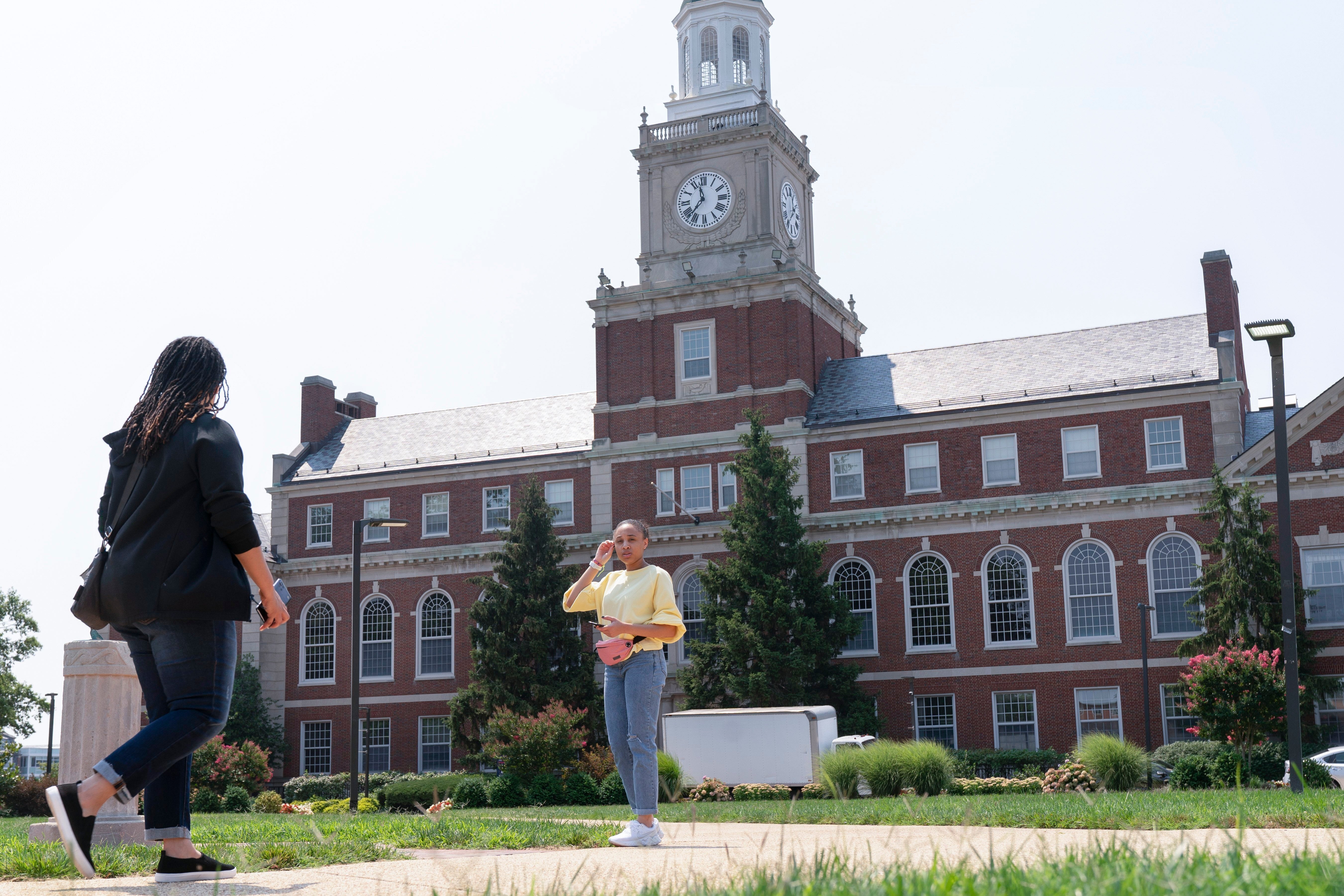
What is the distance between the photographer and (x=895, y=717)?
132 ft

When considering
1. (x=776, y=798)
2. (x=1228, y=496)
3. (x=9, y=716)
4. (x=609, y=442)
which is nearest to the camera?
(x=776, y=798)

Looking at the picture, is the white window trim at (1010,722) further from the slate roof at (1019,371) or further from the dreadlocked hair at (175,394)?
the dreadlocked hair at (175,394)

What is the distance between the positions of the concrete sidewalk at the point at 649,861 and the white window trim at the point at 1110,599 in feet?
105

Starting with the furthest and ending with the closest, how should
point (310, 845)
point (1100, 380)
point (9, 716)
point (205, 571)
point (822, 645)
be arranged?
point (9, 716) → point (1100, 380) → point (822, 645) → point (310, 845) → point (205, 571)

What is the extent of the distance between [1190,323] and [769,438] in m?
14.0

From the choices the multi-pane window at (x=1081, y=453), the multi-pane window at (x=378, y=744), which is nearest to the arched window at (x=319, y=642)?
the multi-pane window at (x=378, y=744)

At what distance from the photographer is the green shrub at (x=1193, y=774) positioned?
25.4 meters

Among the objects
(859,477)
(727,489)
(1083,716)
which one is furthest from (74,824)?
(727,489)

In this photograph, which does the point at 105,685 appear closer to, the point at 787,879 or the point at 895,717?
the point at 787,879

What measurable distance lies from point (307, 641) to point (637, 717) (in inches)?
1721

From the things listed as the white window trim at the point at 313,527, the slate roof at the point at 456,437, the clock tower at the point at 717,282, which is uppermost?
the clock tower at the point at 717,282

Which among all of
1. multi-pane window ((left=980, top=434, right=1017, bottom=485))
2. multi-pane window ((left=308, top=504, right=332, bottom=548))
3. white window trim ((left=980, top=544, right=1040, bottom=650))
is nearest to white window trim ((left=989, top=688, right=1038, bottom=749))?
white window trim ((left=980, top=544, right=1040, bottom=650))

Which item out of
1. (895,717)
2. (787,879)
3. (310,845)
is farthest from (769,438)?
(787,879)

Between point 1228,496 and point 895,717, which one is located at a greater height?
point 1228,496
